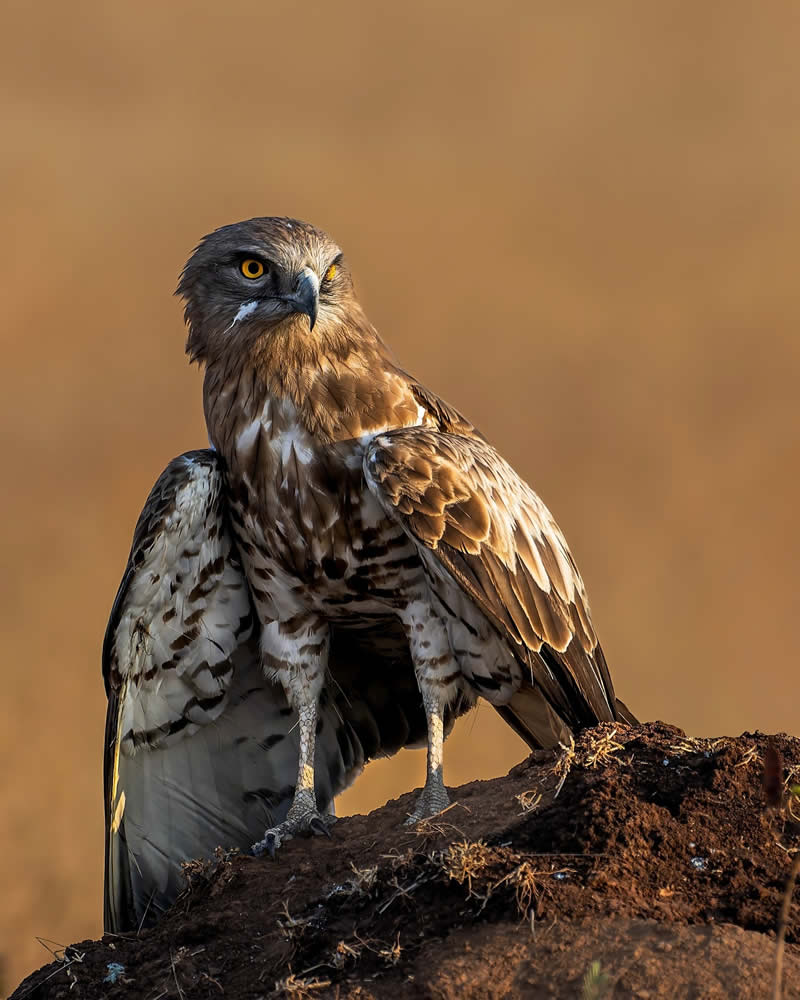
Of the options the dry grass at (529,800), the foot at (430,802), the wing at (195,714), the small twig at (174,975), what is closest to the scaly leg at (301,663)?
the wing at (195,714)

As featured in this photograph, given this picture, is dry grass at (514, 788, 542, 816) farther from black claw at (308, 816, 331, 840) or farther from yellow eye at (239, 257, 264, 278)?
yellow eye at (239, 257, 264, 278)

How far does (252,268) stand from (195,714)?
216cm

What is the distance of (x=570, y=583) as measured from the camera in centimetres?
615

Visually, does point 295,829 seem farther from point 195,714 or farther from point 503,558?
point 503,558

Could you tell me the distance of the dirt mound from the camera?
3.66 metres

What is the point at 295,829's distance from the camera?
5648 millimetres

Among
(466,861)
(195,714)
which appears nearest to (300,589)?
(195,714)

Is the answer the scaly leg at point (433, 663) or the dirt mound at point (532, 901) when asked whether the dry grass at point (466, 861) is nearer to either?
the dirt mound at point (532, 901)

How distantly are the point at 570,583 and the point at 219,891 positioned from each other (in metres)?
2.15

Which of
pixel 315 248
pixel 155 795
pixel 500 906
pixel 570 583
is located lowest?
pixel 500 906

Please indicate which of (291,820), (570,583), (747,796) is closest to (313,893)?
(291,820)

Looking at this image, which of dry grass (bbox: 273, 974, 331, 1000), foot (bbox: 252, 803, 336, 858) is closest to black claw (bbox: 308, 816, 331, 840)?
foot (bbox: 252, 803, 336, 858)

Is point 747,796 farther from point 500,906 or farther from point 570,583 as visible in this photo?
point 570,583

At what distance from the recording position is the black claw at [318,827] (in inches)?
220
